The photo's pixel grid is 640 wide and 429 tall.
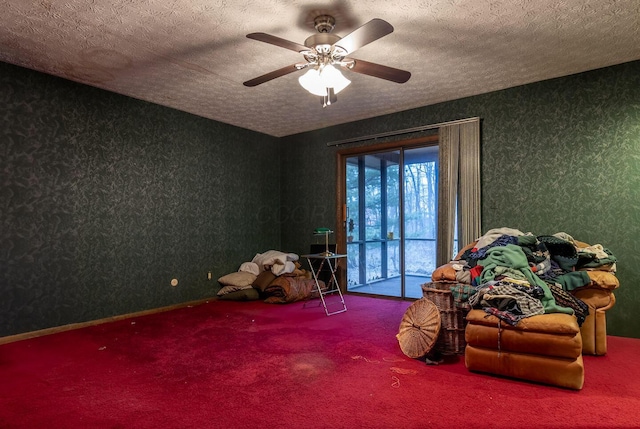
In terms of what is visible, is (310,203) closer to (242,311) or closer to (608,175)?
(242,311)

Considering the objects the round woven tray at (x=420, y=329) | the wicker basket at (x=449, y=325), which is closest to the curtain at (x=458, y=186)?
the wicker basket at (x=449, y=325)

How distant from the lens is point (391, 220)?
212 inches

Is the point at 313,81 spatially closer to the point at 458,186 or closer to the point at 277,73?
the point at 277,73

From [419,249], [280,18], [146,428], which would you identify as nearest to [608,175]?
[419,249]

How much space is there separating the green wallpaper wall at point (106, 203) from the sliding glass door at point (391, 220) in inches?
64.5

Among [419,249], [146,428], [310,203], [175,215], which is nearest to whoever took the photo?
[146,428]

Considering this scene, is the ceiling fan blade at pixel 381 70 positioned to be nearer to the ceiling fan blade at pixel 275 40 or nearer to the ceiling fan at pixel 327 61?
the ceiling fan at pixel 327 61

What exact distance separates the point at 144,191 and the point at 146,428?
10.5 ft

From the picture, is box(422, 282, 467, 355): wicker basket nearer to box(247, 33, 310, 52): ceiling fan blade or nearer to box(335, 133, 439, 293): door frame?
box(247, 33, 310, 52): ceiling fan blade

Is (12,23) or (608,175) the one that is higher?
(12,23)

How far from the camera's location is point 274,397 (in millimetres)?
2246

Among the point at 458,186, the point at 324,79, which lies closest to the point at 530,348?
the point at 324,79

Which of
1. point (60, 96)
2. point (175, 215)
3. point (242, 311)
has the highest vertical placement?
point (60, 96)

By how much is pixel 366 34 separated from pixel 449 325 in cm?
216
